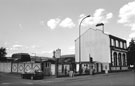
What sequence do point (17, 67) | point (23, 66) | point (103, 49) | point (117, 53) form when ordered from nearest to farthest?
point (23, 66), point (17, 67), point (103, 49), point (117, 53)

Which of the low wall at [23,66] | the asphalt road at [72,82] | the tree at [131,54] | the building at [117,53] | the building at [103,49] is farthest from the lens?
the tree at [131,54]

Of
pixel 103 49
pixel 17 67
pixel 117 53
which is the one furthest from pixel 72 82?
pixel 117 53

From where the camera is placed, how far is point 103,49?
4631 centimetres

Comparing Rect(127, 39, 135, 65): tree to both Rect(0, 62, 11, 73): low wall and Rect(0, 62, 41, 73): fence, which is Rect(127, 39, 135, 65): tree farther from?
Rect(0, 62, 11, 73): low wall

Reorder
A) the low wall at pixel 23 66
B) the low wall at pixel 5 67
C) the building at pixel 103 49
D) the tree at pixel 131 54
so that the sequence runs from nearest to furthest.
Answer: the low wall at pixel 23 66, the low wall at pixel 5 67, the building at pixel 103 49, the tree at pixel 131 54

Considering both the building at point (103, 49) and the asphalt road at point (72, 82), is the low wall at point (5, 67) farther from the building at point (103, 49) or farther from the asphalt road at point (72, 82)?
the building at point (103, 49)

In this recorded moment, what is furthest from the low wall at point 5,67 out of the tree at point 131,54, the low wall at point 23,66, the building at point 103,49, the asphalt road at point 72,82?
the tree at point 131,54

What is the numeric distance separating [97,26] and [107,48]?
729 centimetres

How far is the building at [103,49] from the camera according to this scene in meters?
45.4

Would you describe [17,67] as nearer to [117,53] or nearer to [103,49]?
[103,49]

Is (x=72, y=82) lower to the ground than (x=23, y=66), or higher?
lower

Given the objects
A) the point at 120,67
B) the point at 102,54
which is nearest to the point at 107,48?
the point at 102,54

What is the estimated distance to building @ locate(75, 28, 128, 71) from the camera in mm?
45394

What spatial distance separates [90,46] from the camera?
161 ft
